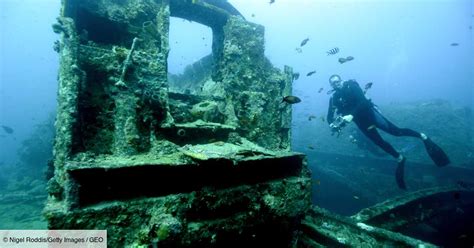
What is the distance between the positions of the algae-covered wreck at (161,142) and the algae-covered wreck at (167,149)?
0.04 ft

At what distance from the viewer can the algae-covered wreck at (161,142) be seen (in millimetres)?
2664

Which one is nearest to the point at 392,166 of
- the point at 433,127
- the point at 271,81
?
the point at 433,127

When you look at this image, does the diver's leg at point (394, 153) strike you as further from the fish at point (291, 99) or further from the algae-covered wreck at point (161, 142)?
the fish at point (291, 99)

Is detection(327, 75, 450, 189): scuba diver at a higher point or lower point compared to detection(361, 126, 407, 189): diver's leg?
higher

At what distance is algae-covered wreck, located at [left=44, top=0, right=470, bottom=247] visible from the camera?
2670 millimetres

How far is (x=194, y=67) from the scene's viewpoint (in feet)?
32.8

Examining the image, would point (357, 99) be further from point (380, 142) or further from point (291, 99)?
point (291, 99)

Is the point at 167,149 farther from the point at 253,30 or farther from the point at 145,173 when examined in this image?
the point at 253,30

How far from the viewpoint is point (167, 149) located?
3969mm

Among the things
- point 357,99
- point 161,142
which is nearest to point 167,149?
point 161,142

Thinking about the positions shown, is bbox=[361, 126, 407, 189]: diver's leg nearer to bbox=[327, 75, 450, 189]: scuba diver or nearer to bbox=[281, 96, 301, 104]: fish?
bbox=[327, 75, 450, 189]: scuba diver

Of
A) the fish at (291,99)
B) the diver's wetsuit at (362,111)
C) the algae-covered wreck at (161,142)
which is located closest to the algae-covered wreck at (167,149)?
the algae-covered wreck at (161,142)

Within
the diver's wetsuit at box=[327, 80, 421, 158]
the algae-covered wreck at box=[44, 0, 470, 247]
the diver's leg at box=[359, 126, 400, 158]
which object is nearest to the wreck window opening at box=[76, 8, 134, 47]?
the algae-covered wreck at box=[44, 0, 470, 247]

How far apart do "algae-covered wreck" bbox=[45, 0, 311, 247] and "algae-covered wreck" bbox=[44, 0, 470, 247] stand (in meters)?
0.01
